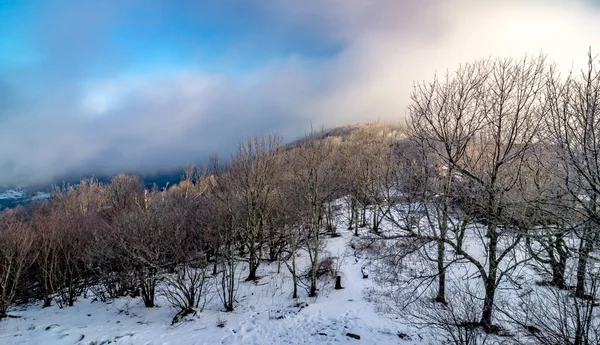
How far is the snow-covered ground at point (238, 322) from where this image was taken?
11.1m

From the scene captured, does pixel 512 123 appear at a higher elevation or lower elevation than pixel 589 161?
higher

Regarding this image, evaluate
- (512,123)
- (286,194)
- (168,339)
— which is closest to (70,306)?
(168,339)

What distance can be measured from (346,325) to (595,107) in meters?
11.1

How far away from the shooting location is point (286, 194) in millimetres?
23078

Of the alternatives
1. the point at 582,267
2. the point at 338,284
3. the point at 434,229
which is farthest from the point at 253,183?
the point at 582,267

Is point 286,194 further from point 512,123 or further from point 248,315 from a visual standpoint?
point 512,123

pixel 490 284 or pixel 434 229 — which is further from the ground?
pixel 434 229

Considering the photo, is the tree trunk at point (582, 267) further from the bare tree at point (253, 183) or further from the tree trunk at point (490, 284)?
the bare tree at point (253, 183)

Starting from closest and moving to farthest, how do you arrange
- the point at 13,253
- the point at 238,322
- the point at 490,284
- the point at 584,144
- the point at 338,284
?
the point at 584,144 → the point at 490,284 → the point at 238,322 → the point at 13,253 → the point at 338,284

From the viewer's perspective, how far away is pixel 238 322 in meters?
13.2

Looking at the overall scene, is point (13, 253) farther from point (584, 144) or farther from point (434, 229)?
point (584, 144)

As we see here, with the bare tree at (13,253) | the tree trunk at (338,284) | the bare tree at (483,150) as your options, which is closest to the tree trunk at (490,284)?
the bare tree at (483,150)

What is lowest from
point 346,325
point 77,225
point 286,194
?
point 346,325

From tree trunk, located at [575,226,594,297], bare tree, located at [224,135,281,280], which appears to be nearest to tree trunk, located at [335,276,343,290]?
bare tree, located at [224,135,281,280]
